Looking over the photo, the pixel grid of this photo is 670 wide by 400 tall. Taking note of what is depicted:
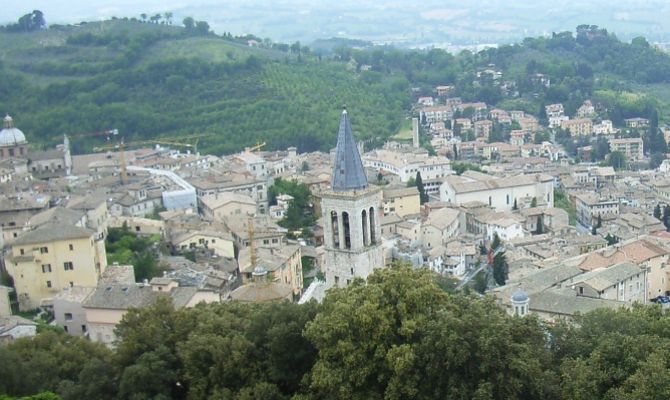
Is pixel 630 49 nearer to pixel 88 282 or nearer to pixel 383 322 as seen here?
pixel 88 282

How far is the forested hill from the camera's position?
59.0 m

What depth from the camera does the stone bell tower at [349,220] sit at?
1711cm

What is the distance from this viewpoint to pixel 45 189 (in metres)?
38.2

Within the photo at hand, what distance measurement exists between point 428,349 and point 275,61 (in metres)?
64.2

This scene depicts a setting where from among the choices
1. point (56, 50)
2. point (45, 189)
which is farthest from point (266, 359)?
point (56, 50)

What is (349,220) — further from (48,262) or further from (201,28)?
(201,28)

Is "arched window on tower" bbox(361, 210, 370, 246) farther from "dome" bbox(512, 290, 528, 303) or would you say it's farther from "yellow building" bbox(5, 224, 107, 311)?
"yellow building" bbox(5, 224, 107, 311)

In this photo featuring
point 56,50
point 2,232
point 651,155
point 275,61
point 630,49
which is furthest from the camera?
point 630,49

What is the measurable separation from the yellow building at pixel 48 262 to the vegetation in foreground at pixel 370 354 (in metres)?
9.42

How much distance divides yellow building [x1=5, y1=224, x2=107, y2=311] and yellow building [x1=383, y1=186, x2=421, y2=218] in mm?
17354

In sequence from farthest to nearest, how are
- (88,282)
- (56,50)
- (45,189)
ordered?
1. (56,50)
2. (45,189)
3. (88,282)

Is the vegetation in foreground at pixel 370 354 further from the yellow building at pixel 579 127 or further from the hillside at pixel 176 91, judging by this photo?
the yellow building at pixel 579 127

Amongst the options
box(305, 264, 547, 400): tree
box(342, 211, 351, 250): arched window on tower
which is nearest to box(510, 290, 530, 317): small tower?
box(342, 211, 351, 250): arched window on tower

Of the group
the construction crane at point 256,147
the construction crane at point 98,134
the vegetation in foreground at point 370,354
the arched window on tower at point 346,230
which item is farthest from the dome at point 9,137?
the arched window on tower at point 346,230
